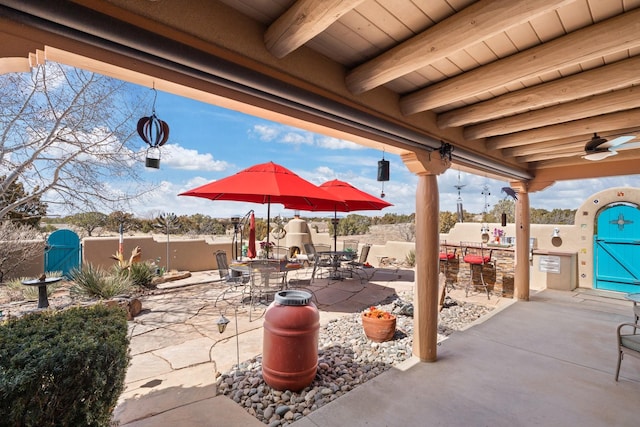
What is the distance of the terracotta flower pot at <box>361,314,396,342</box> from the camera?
13.4ft

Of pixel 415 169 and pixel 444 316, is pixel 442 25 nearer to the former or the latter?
pixel 415 169

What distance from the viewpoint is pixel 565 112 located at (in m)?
3.18

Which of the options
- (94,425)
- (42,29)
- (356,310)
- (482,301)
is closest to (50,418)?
(94,425)

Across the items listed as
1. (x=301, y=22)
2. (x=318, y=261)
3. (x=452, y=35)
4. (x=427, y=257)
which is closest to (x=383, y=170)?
(x=427, y=257)

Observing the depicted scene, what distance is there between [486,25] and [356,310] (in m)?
4.77

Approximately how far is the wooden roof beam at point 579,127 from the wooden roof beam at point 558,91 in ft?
3.38

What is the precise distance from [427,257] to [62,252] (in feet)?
28.2

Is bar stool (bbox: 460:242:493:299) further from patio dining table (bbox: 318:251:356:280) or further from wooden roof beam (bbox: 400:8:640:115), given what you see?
wooden roof beam (bbox: 400:8:640:115)

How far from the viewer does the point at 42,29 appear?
1.29 meters

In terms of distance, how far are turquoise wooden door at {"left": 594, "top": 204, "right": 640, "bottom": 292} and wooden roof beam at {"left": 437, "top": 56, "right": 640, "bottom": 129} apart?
627cm

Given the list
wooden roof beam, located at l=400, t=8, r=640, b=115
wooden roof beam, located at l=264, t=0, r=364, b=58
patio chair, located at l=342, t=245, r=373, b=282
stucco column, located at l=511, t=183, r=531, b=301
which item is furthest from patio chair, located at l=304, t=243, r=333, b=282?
wooden roof beam, located at l=264, t=0, r=364, b=58

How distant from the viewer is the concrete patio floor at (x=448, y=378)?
2549 mm

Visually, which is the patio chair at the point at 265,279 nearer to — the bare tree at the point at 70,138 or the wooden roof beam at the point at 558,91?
the wooden roof beam at the point at 558,91

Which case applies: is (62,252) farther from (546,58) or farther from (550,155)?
(550,155)
